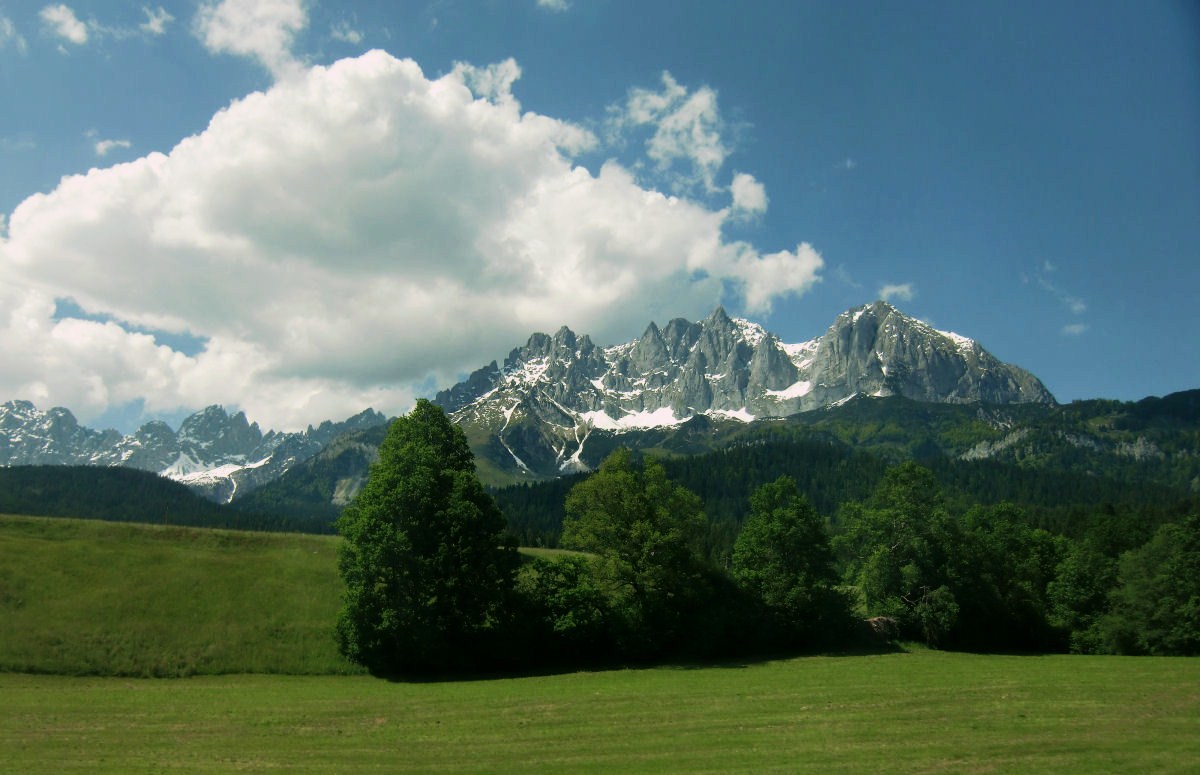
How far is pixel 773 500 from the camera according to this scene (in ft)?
211

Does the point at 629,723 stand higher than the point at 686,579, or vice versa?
the point at 686,579

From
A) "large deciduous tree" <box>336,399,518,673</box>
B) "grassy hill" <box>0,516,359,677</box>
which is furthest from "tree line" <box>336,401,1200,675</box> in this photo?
"grassy hill" <box>0,516,359,677</box>

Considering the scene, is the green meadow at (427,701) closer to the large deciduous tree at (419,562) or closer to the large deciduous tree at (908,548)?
the large deciduous tree at (419,562)

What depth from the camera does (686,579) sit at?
5741 cm

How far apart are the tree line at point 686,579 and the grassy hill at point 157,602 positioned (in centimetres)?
671

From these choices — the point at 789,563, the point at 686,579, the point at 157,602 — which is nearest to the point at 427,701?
the point at 686,579

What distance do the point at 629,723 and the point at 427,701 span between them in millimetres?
11411

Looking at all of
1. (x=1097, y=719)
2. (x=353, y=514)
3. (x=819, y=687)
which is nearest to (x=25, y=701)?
(x=353, y=514)

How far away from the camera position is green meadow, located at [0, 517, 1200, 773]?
24109mm

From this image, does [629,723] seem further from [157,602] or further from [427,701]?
[157,602]

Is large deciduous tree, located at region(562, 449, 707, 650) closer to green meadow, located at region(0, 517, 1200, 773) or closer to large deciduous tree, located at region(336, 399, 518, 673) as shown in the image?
green meadow, located at region(0, 517, 1200, 773)

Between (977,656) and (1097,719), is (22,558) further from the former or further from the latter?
(977,656)

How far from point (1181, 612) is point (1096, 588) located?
37.9 ft

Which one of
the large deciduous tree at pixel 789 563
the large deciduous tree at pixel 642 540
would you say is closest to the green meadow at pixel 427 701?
the large deciduous tree at pixel 789 563
